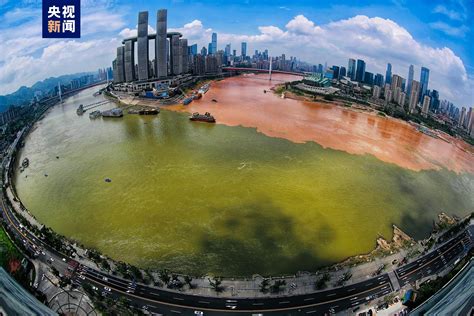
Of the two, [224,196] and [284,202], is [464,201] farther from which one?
[224,196]

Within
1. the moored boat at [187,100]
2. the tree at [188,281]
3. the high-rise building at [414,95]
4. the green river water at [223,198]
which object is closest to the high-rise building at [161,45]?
the moored boat at [187,100]

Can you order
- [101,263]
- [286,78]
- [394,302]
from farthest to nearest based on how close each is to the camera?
[286,78], [101,263], [394,302]

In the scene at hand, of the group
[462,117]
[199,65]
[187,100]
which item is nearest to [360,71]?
[462,117]

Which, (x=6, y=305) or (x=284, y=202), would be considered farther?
(x=284, y=202)

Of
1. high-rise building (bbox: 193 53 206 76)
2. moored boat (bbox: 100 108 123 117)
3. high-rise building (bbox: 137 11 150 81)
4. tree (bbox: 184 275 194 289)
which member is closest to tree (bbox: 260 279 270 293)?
tree (bbox: 184 275 194 289)

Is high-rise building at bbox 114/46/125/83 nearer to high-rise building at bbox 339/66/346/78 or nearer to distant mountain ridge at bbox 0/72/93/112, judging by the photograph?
distant mountain ridge at bbox 0/72/93/112

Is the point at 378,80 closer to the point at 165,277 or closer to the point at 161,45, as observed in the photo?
the point at 161,45

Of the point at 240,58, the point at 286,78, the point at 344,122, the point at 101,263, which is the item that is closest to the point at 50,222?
the point at 101,263

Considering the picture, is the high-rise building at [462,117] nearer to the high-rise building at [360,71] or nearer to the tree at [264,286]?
the high-rise building at [360,71]
